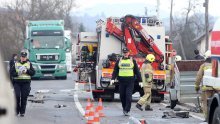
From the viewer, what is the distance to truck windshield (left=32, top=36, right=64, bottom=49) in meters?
39.1

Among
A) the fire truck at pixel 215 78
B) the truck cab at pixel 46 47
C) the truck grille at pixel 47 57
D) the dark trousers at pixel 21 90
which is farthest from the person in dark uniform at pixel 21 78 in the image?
the truck grille at pixel 47 57

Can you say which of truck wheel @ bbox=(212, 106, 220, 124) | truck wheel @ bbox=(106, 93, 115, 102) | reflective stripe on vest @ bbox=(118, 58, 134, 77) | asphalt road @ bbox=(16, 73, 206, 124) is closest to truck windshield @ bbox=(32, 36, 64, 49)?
truck wheel @ bbox=(106, 93, 115, 102)

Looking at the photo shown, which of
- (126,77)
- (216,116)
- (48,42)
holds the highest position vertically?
(48,42)

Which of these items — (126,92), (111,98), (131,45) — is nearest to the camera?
(126,92)

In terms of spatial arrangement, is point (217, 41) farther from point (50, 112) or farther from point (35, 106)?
point (35, 106)

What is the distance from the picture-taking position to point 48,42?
39.3 meters

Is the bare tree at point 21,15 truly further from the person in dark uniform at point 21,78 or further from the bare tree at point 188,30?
the person in dark uniform at point 21,78

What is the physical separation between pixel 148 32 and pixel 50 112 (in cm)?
578

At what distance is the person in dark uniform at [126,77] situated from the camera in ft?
51.1

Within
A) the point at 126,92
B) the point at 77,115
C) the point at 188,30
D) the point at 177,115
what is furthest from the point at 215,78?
the point at 188,30

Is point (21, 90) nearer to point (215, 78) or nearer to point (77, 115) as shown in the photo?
point (77, 115)

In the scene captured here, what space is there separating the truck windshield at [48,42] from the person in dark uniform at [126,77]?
23534mm

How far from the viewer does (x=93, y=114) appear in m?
12.0

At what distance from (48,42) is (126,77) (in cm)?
2406
